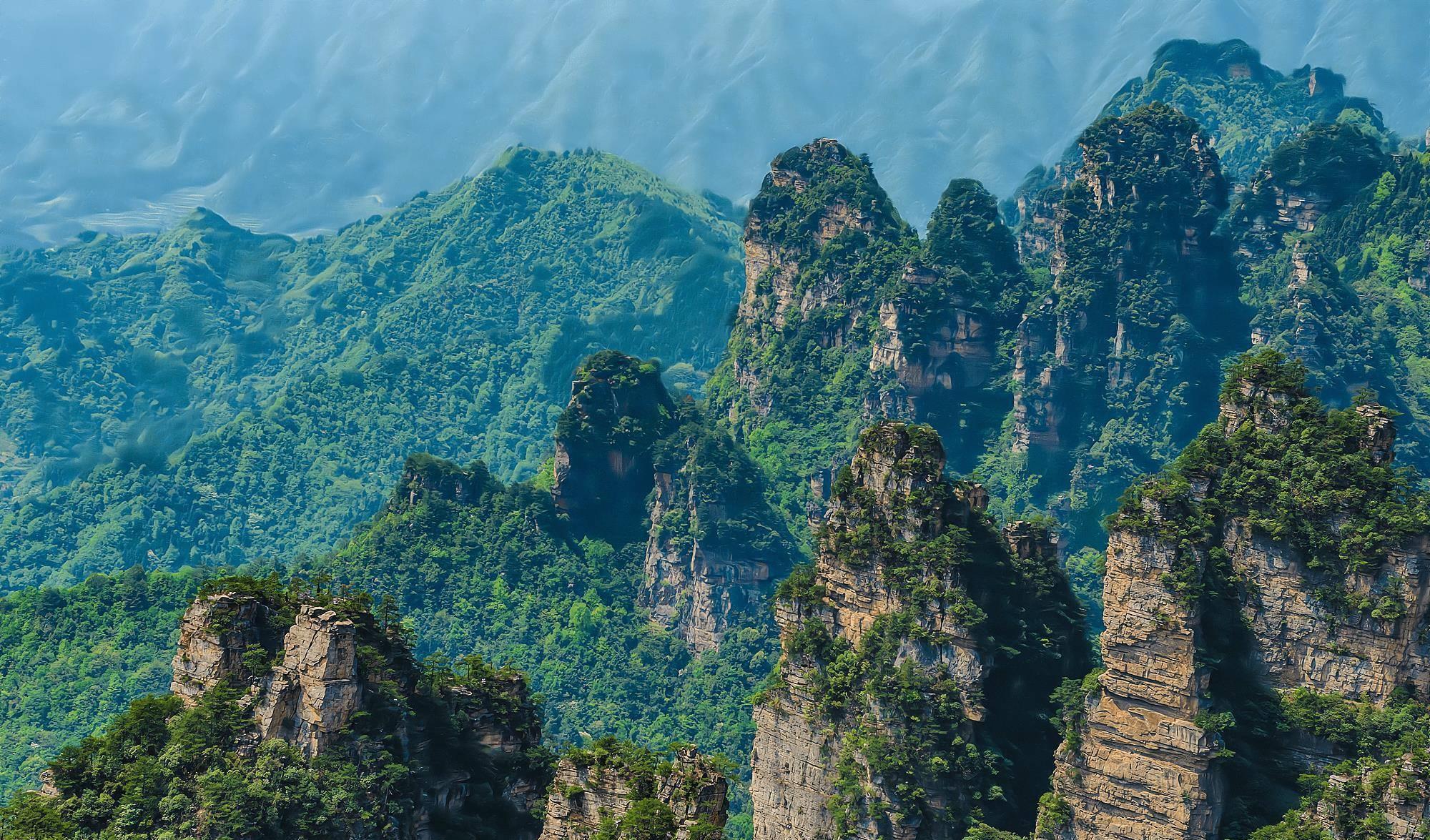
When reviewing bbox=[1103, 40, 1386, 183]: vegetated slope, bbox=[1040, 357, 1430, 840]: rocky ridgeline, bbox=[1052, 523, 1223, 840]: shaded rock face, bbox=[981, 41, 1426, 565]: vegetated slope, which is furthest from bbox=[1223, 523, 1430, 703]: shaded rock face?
bbox=[1103, 40, 1386, 183]: vegetated slope

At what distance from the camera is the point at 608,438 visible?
3196 inches

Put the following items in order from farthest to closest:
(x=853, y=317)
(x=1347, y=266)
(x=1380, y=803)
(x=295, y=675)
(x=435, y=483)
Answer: (x=853, y=317), (x=1347, y=266), (x=435, y=483), (x=1380, y=803), (x=295, y=675)

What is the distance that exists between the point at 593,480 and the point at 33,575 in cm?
3987

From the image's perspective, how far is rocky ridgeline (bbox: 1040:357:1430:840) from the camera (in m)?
40.1

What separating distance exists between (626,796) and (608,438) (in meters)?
46.9

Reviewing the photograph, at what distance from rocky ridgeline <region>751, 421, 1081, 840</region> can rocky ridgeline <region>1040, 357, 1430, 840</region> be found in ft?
11.9

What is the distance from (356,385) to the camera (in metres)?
123

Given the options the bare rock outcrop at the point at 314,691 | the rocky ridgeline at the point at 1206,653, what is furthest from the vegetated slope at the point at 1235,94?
the bare rock outcrop at the point at 314,691

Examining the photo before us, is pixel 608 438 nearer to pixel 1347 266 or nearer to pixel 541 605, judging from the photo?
pixel 541 605

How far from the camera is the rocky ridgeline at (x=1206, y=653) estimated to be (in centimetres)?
4009

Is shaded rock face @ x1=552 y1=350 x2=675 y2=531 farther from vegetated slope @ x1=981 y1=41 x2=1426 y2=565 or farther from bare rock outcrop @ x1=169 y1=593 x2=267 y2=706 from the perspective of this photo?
bare rock outcrop @ x1=169 y1=593 x2=267 y2=706

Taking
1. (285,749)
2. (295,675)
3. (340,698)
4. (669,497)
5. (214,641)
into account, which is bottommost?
(285,749)

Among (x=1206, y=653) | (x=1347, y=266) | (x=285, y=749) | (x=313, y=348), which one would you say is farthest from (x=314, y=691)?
(x=313, y=348)

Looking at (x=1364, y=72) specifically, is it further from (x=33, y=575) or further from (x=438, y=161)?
(x=33, y=575)
